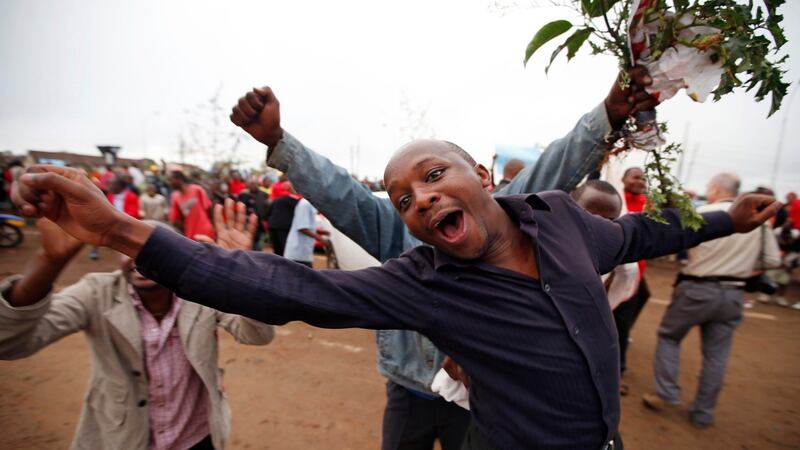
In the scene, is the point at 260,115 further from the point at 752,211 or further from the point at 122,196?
the point at 122,196

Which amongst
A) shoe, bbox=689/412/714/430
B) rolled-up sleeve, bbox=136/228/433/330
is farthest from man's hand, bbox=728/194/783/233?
shoe, bbox=689/412/714/430

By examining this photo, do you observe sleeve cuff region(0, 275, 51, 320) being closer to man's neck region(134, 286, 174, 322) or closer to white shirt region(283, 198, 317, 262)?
man's neck region(134, 286, 174, 322)

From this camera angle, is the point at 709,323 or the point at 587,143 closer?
the point at 587,143

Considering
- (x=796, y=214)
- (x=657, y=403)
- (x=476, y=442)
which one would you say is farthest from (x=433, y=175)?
(x=796, y=214)

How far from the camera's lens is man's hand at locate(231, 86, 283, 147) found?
1.50 metres

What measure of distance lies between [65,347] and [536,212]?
6.07 meters

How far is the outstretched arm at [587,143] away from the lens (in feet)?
4.72

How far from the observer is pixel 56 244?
1.59 metres

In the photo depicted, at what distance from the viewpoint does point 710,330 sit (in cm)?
411

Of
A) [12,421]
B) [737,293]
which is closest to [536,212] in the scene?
[737,293]

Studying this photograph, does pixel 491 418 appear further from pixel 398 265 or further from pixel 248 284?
pixel 248 284

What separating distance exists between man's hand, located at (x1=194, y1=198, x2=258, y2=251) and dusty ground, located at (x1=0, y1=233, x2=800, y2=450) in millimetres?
2577

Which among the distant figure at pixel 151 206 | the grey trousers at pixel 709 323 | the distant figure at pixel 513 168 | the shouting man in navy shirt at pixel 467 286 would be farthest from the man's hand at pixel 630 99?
the distant figure at pixel 151 206

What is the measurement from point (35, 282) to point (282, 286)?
49.4 inches
